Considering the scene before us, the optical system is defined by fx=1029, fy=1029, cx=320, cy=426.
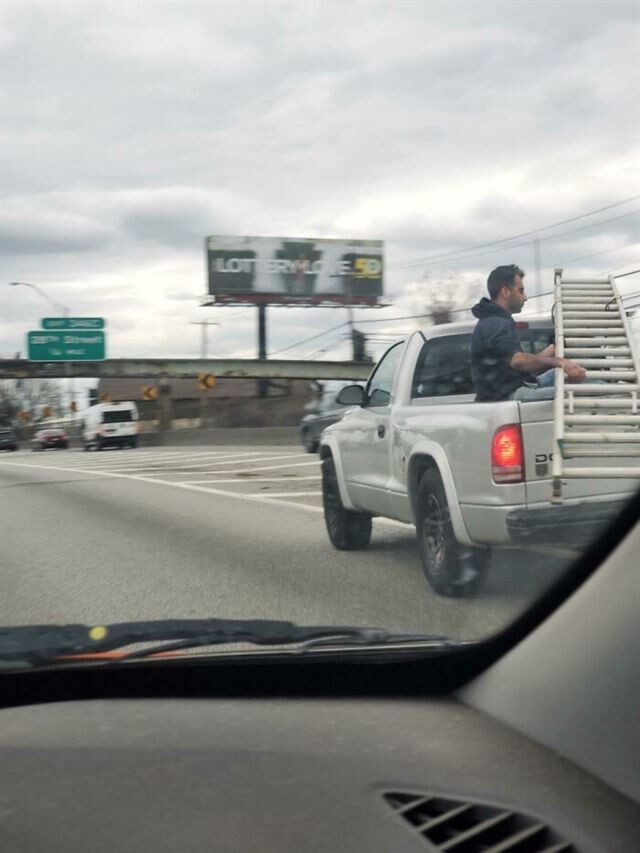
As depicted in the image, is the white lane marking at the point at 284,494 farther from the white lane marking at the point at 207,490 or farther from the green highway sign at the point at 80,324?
the green highway sign at the point at 80,324

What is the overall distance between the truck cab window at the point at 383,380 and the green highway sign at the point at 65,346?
99.0 feet

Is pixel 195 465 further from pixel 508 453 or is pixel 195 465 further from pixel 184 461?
pixel 508 453

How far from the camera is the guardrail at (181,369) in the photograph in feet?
29.5

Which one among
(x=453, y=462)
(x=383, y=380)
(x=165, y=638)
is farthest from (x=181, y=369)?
(x=165, y=638)

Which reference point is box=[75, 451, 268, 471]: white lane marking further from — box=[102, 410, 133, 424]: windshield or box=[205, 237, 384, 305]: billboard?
box=[102, 410, 133, 424]: windshield

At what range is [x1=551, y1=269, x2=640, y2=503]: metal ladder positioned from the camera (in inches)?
172

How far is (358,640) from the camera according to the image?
351cm

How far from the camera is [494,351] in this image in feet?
16.4

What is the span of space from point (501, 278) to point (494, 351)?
359mm

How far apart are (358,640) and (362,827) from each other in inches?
40.0

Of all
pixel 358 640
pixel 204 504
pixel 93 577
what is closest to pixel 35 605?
pixel 93 577

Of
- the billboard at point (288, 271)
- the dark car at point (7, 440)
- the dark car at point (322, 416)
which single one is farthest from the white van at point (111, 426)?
the dark car at point (322, 416)

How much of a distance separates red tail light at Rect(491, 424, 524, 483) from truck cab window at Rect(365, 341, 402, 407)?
1.57 metres

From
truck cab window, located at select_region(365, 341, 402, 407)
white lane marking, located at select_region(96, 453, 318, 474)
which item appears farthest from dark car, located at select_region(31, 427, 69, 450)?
truck cab window, located at select_region(365, 341, 402, 407)
